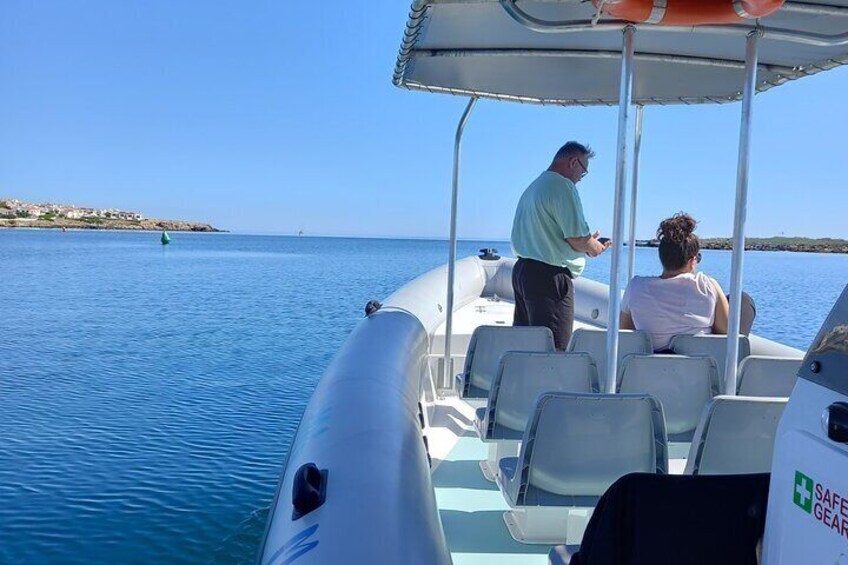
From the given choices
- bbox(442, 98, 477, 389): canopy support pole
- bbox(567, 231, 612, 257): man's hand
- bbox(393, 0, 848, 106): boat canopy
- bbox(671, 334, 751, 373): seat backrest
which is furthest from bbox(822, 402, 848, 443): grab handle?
bbox(442, 98, 477, 389): canopy support pole

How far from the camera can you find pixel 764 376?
7.86 feet

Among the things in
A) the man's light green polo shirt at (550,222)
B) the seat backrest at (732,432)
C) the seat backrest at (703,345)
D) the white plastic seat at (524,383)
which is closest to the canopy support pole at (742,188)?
the seat backrest at (703,345)

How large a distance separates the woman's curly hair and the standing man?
13.2 inches

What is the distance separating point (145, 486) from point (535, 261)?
9.57 ft

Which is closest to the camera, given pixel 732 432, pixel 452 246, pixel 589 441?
pixel 732 432

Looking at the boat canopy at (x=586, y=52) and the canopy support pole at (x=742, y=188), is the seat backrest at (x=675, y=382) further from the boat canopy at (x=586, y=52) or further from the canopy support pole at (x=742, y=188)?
the boat canopy at (x=586, y=52)

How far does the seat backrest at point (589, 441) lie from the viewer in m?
1.81

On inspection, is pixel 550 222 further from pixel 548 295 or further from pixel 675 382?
pixel 675 382

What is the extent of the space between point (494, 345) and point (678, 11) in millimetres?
1484

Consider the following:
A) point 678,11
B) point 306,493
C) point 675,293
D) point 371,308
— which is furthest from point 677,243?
point 306,493

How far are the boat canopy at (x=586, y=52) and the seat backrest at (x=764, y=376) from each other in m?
1.04

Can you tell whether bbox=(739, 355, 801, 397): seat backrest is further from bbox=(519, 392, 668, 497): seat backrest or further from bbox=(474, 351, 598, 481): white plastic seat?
bbox=(519, 392, 668, 497): seat backrest

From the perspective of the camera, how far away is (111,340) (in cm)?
977

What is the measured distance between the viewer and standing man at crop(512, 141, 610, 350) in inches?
126
